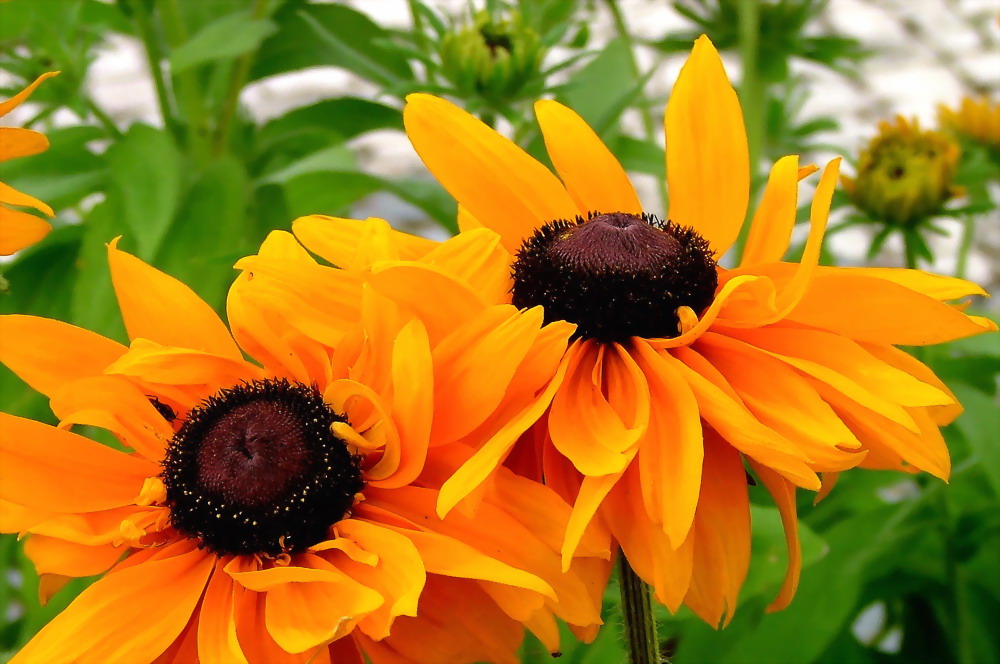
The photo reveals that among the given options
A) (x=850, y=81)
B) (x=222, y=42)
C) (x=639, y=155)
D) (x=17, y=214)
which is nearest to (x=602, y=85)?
(x=639, y=155)

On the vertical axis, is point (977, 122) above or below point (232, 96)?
above

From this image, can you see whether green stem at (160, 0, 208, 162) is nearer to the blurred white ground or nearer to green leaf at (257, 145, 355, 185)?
green leaf at (257, 145, 355, 185)

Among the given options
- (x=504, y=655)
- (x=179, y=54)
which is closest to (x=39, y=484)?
(x=504, y=655)

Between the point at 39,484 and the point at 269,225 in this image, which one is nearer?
the point at 39,484

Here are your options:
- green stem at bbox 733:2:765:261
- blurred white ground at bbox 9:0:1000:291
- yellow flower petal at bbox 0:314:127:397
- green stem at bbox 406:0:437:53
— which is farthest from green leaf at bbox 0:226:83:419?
blurred white ground at bbox 9:0:1000:291

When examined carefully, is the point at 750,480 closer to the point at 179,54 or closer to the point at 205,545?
the point at 205,545

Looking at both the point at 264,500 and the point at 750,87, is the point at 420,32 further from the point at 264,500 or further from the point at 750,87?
the point at 264,500
